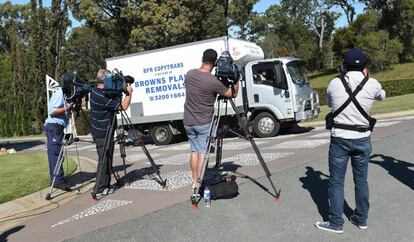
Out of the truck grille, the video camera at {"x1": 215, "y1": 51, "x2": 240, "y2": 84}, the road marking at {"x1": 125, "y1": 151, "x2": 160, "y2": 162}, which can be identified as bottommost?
the road marking at {"x1": 125, "y1": 151, "x2": 160, "y2": 162}

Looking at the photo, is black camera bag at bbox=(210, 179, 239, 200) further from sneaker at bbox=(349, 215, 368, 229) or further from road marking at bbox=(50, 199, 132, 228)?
sneaker at bbox=(349, 215, 368, 229)

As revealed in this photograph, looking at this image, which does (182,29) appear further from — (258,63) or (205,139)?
(205,139)

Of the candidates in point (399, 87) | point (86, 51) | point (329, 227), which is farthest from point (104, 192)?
point (86, 51)

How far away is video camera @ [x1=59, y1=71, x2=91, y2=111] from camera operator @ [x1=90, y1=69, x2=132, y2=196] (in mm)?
227

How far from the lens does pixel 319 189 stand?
7.29 metres

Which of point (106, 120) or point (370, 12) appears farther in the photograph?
point (370, 12)

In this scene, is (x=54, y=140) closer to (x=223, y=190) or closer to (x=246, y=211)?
(x=223, y=190)

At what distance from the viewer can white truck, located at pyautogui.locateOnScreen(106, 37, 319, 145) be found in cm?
1545

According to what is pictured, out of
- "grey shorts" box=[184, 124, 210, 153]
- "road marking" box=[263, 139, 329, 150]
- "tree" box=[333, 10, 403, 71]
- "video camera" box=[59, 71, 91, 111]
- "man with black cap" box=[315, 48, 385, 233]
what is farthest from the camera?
"tree" box=[333, 10, 403, 71]

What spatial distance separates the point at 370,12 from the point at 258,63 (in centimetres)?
3751

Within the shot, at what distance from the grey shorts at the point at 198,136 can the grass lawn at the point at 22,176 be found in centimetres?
375

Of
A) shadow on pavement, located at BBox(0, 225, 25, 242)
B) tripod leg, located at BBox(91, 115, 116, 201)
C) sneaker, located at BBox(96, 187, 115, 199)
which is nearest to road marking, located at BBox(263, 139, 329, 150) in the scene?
sneaker, located at BBox(96, 187, 115, 199)

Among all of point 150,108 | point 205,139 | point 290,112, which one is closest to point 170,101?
point 150,108

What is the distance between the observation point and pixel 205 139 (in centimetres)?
687
